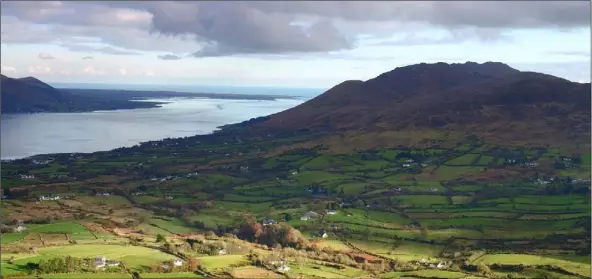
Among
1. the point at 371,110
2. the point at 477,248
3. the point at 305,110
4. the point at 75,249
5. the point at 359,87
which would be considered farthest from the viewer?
the point at 359,87

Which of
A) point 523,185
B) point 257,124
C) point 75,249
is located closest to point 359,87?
point 257,124

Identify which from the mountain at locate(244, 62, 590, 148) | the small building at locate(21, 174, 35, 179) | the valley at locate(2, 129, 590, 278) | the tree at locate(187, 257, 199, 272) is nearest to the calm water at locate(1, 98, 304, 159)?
the valley at locate(2, 129, 590, 278)

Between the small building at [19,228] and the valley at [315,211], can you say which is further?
the small building at [19,228]

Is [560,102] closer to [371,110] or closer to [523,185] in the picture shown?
[371,110]

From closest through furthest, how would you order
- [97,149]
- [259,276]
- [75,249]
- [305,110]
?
[259,276] → [75,249] → [97,149] → [305,110]

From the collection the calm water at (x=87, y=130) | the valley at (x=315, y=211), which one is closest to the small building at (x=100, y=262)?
the valley at (x=315, y=211)

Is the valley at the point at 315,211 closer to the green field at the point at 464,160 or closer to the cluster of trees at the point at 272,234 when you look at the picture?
the cluster of trees at the point at 272,234

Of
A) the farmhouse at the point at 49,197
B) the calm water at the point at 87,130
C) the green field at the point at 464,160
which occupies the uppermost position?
the green field at the point at 464,160
